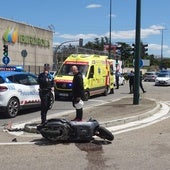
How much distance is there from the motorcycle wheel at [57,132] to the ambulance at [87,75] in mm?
12508

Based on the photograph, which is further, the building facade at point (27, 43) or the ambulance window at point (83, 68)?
the building facade at point (27, 43)

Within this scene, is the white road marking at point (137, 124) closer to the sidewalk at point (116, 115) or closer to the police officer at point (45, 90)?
the sidewalk at point (116, 115)

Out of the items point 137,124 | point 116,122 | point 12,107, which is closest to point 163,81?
point 12,107

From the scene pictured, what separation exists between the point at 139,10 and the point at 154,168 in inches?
462

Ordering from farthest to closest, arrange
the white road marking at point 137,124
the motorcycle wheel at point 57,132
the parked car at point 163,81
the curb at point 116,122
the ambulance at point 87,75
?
the parked car at point 163,81 → the ambulance at point 87,75 → the white road marking at point 137,124 → the curb at point 116,122 → the motorcycle wheel at point 57,132

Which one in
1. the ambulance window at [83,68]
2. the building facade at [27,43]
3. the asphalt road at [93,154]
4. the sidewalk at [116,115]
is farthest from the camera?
the building facade at [27,43]

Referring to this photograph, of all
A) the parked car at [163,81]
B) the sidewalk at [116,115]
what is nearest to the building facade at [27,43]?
the parked car at [163,81]

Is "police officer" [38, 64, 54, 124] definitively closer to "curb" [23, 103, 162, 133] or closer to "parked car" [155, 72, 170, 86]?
"curb" [23, 103, 162, 133]

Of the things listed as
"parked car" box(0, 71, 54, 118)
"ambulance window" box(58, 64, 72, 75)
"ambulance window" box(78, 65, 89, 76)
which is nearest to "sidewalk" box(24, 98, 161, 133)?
"parked car" box(0, 71, 54, 118)

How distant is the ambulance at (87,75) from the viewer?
2391 centimetres

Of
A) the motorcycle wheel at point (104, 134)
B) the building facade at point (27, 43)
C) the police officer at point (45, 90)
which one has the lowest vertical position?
the motorcycle wheel at point (104, 134)

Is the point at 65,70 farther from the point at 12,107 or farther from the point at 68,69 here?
the point at 12,107

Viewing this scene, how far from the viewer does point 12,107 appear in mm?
15609

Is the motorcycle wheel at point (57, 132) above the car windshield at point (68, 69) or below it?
below
